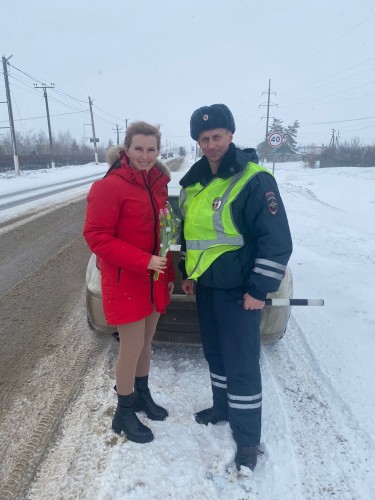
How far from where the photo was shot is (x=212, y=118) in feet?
6.82

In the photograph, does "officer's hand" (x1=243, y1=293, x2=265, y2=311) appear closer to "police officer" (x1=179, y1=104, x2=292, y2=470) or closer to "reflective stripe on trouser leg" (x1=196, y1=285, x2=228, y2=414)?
"police officer" (x1=179, y1=104, x2=292, y2=470)

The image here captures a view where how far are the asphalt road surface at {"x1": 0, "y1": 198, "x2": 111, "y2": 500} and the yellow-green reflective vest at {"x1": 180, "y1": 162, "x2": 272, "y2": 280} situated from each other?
4.53 feet

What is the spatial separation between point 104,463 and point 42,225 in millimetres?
7735

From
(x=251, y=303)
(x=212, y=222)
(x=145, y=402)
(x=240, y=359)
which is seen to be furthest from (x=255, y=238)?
(x=145, y=402)

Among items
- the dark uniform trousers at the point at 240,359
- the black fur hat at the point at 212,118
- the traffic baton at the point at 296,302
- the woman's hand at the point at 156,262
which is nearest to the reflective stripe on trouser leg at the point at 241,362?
the dark uniform trousers at the point at 240,359

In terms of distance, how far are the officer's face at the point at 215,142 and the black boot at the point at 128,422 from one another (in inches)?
61.2

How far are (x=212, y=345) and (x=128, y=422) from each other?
0.70 meters

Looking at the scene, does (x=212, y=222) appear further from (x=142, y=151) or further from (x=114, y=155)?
(x=114, y=155)

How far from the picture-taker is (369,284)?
4.71m

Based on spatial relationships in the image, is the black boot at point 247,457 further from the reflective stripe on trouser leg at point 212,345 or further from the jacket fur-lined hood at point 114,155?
the jacket fur-lined hood at point 114,155

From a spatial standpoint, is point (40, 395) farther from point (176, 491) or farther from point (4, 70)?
point (4, 70)

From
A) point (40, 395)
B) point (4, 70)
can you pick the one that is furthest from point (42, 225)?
point (4, 70)


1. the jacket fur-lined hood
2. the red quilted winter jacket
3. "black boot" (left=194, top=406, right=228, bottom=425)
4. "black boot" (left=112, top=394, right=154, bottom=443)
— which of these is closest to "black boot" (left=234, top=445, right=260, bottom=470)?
"black boot" (left=194, top=406, right=228, bottom=425)

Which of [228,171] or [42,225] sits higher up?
[228,171]
